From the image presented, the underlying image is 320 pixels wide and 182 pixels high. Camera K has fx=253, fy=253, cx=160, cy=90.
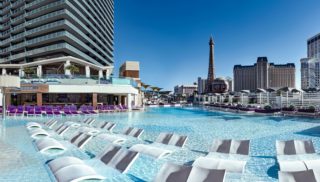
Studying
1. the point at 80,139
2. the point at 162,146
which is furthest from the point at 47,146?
the point at 162,146

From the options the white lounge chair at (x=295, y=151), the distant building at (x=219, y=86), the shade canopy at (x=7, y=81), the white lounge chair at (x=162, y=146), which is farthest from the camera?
the distant building at (x=219, y=86)

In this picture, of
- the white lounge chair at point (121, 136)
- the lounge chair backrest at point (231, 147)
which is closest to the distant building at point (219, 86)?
the white lounge chair at point (121, 136)

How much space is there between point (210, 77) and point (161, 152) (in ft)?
344

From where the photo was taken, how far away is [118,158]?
6.69m

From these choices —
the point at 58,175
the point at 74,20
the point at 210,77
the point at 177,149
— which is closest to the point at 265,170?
the point at 177,149

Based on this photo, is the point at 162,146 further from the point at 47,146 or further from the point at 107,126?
the point at 107,126

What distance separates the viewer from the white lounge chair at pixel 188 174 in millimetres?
4633

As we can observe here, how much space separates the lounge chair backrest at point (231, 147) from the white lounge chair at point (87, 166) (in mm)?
3071

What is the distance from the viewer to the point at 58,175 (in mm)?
5500

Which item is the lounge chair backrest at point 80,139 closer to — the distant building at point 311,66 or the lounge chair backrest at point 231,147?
the lounge chair backrest at point 231,147

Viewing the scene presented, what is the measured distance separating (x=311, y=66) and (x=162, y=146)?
73.1m

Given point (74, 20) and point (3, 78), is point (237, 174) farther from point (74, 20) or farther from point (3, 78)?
point (74, 20)

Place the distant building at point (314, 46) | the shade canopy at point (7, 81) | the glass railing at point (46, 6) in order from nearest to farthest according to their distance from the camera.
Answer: the shade canopy at point (7, 81) → the glass railing at point (46, 6) → the distant building at point (314, 46)

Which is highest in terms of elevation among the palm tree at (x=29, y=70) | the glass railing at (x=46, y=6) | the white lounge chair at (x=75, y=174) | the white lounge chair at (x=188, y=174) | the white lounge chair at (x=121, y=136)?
the glass railing at (x=46, y=6)
